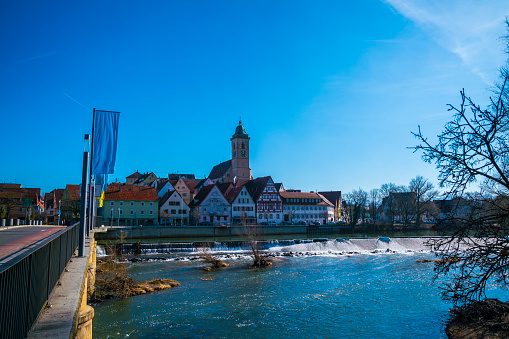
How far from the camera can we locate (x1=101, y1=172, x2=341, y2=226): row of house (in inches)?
2739

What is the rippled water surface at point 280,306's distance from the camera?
15.3m

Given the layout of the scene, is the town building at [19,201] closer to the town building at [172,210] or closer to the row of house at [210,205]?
the row of house at [210,205]

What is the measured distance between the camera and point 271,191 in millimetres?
86500

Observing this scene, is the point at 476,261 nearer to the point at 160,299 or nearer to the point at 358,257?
the point at 160,299

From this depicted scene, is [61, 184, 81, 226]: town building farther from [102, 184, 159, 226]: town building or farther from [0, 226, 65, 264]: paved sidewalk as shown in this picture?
[0, 226, 65, 264]: paved sidewalk

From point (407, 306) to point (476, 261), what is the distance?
1503cm

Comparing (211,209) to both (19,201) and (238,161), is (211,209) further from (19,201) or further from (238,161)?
(238,161)

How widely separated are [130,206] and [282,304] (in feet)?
181

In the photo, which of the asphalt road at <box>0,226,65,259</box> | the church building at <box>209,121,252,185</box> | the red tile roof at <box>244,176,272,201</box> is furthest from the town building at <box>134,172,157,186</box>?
the asphalt road at <box>0,226,65,259</box>

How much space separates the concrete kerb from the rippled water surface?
5291 millimetres

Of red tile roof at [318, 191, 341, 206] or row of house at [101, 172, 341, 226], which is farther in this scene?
red tile roof at [318, 191, 341, 206]

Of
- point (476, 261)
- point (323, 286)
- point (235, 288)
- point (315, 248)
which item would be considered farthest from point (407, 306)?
point (315, 248)

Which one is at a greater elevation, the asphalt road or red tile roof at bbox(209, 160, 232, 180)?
red tile roof at bbox(209, 160, 232, 180)

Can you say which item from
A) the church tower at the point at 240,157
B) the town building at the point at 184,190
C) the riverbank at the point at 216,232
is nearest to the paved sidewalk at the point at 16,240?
the riverbank at the point at 216,232
